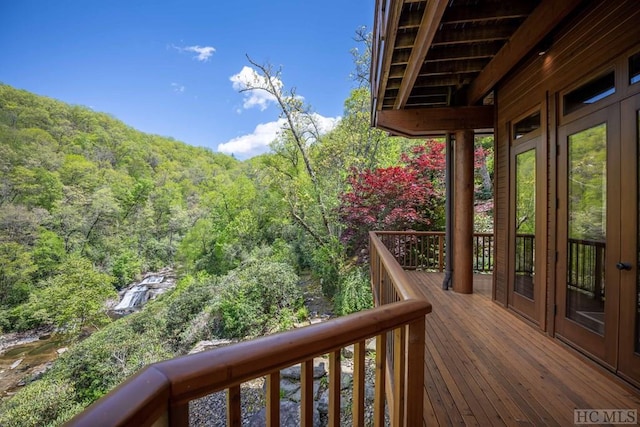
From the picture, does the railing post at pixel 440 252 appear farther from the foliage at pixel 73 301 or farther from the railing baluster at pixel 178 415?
the foliage at pixel 73 301

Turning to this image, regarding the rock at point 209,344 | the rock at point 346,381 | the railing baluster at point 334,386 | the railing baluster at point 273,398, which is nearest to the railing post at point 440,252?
the rock at point 346,381

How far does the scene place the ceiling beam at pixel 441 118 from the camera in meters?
4.05

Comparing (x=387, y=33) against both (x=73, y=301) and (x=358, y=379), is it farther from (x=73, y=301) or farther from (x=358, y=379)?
(x=73, y=301)

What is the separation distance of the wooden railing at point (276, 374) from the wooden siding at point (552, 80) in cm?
226

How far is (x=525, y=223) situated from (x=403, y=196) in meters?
3.89

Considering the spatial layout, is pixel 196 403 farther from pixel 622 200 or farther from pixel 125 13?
pixel 125 13

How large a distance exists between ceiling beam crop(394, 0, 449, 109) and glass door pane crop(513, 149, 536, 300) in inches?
61.3

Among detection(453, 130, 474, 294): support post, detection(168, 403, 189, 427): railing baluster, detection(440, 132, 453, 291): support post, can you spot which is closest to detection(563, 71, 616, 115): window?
detection(453, 130, 474, 294): support post

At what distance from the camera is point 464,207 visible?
420cm

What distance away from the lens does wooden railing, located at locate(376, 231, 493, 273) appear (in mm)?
5973

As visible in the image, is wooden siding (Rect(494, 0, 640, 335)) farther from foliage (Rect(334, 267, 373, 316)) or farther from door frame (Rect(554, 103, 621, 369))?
foliage (Rect(334, 267, 373, 316))

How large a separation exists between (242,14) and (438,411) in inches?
1508

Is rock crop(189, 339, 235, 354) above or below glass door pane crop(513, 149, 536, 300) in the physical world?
below

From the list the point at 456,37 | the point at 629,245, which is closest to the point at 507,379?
the point at 629,245
